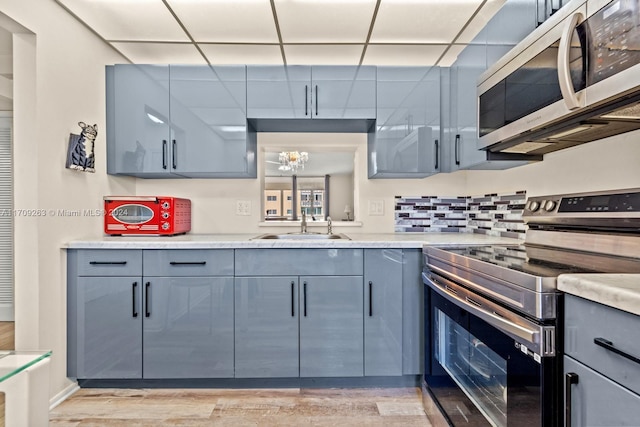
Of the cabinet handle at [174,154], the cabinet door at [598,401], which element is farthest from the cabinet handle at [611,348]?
the cabinet handle at [174,154]

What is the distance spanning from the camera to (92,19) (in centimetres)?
200

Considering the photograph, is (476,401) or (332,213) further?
(332,213)

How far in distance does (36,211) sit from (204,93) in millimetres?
1174

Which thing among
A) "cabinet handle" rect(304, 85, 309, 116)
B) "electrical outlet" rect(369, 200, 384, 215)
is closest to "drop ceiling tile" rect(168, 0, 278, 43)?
"cabinet handle" rect(304, 85, 309, 116)

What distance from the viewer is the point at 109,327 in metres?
1.96

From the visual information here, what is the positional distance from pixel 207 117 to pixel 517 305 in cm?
207

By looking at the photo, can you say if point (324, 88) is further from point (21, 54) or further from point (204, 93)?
point (21, 54)

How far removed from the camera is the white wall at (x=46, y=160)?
1.75 m

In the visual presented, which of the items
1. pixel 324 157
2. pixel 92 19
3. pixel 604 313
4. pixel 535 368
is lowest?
pixel 535 368

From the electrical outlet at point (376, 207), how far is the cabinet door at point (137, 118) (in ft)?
4.89

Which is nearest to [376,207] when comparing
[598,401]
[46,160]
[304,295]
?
[304,295]

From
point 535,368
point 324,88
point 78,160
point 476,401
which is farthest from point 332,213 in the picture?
point 535,368

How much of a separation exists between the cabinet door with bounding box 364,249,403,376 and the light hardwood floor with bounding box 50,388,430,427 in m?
0.17

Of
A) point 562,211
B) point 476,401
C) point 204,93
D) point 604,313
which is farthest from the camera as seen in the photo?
point 204,93
